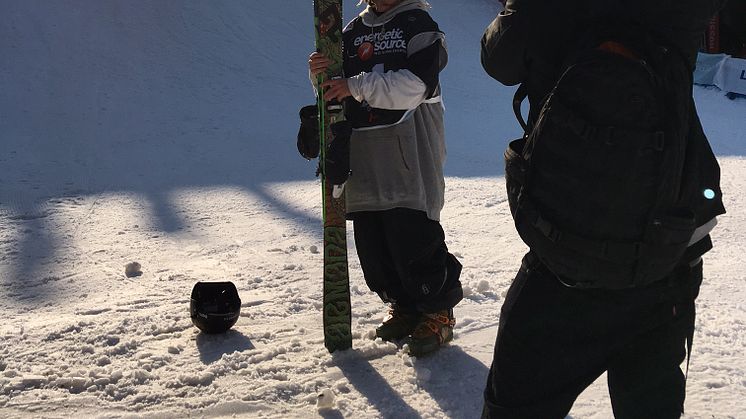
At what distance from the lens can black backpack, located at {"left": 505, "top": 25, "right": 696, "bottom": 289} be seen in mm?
1661

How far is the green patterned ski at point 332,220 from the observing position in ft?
10.0

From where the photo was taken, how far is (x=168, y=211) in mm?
5504

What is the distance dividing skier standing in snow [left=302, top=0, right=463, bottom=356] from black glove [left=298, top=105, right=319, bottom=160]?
14 cm

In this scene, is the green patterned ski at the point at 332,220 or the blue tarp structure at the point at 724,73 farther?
the blue tarp structure at the point at 724,73

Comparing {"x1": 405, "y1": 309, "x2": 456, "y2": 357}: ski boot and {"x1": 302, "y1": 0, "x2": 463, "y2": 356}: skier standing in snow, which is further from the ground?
{"x1": 302, "y1": 0, "x2": 463, "y2": 356}: skier standing in snow

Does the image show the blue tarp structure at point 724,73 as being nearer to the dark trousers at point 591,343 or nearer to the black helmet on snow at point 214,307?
the black helmet on snow at point 214,307

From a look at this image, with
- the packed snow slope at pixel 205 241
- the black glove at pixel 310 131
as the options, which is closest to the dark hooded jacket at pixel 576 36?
the packed snow slope at pixel 205 241

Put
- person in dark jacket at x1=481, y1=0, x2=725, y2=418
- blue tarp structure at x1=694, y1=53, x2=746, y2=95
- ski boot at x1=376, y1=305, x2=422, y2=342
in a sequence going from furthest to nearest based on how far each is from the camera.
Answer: blue tarp structure at x1=694, y1=53, x2=746, y2=95 → ski boot at x1=376, y1=305, x2=422, y2=342 → person in dark jacket at x1=481, y1=0, x2=725, y2=418

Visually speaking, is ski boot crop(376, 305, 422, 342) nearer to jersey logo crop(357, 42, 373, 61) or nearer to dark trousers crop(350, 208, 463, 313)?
dark trousers crop(350, 208, 463, 313)

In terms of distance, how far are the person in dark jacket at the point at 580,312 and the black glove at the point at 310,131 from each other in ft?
4.54

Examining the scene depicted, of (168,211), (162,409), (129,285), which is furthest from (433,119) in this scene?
(168,211)

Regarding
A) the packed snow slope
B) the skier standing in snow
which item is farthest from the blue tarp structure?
the skier standing in snow

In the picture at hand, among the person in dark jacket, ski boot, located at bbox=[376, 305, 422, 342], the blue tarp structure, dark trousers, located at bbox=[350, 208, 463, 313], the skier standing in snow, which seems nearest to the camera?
the person in dark jacket

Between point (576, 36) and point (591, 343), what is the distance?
2.36 ft
